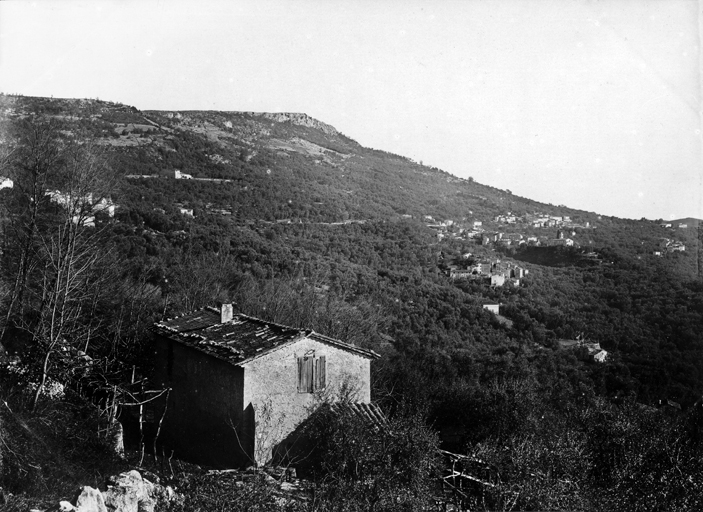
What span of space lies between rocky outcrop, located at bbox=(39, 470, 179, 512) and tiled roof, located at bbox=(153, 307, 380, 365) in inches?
180

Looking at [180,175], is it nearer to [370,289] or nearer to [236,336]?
[370,289]

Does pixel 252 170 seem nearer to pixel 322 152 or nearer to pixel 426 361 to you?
pixel 322 152


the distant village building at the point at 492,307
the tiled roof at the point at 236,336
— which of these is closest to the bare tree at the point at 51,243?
the tiled roof at the point at 236,336

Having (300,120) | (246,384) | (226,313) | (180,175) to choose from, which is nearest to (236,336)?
(226,313)

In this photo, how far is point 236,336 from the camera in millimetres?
14414

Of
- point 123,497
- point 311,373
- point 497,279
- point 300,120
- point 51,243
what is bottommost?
point 123,497

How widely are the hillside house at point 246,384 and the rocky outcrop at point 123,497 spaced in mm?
4151

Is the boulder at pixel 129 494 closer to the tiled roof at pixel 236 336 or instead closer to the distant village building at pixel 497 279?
the tiled roof at pixel 236 336

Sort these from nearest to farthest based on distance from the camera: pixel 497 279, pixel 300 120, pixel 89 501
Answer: pixel 89 501, pixel 497 279, pixel 300 120

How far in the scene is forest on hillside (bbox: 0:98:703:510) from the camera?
1120 cm

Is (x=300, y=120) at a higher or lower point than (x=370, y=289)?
higher

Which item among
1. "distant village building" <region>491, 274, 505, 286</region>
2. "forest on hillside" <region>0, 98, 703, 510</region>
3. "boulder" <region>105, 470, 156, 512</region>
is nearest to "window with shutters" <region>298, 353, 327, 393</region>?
"forest on hillside" <region>0, 98, 703, 510</region>

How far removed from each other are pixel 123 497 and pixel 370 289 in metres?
26.3

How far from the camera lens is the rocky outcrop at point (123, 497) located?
6.66m
